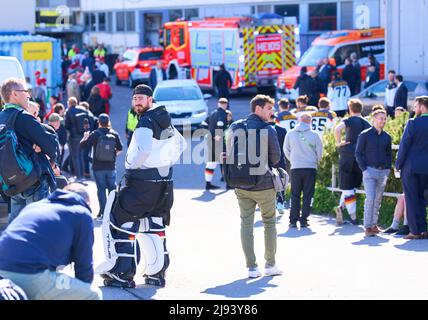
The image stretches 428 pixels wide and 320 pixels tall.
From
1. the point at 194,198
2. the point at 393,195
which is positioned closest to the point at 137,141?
the point at 393,195

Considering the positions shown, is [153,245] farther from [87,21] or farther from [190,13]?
[87,21]

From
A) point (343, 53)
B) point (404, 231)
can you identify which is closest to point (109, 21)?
point (343, 53)

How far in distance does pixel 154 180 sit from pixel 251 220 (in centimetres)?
116

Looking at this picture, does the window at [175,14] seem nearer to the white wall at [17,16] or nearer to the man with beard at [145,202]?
the white wall at [17,16]

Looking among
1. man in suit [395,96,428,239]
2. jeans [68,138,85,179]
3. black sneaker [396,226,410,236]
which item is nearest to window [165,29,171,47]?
jeans [68,138,85,179]

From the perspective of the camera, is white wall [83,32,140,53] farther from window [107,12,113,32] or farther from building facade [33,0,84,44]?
building facade [33,0,84,44]

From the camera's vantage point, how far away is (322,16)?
41.7 metres

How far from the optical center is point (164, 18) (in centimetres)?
4950

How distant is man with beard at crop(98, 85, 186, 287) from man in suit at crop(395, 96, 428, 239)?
3.54 m

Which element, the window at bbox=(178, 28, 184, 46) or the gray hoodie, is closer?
the gray hoodie

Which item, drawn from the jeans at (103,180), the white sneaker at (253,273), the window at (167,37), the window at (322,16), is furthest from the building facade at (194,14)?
the white sneaker at (253,273)

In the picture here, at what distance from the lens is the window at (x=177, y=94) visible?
25.5 m

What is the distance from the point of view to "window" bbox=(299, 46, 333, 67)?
1182 inches

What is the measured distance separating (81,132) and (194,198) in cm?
313
